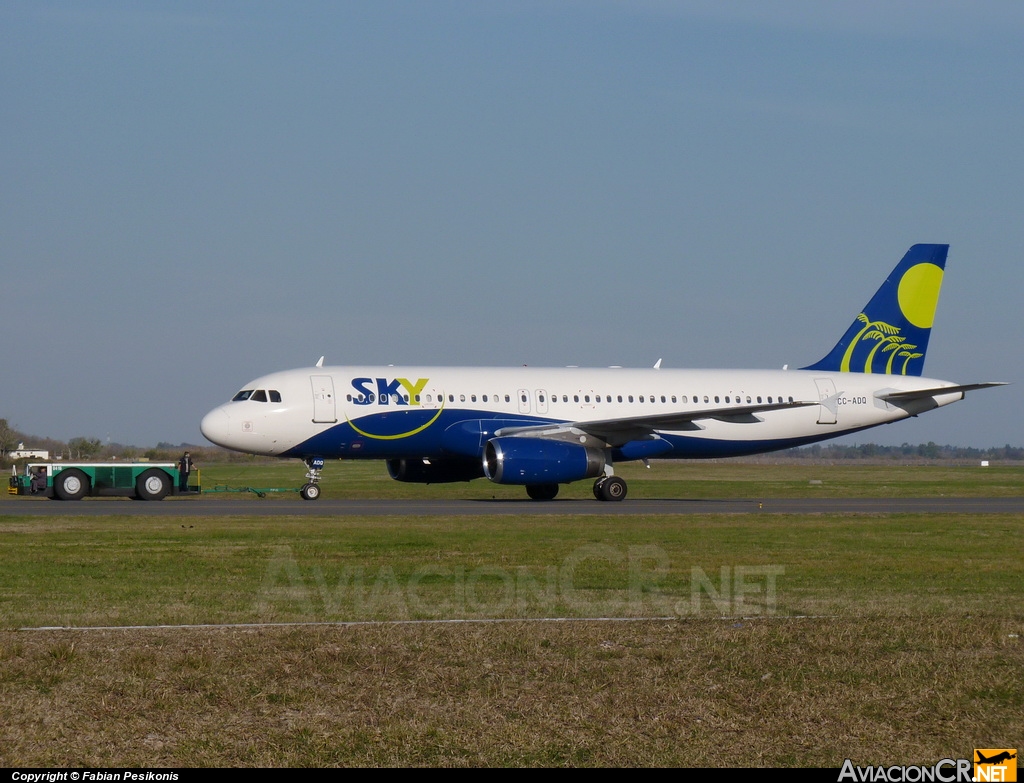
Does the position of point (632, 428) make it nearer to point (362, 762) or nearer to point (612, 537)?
point (612, 537)

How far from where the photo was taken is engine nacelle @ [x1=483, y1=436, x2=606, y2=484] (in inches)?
1336

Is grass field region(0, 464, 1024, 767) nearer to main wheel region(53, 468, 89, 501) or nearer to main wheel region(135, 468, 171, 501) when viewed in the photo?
main wheel region(135, 468, 171, 501)

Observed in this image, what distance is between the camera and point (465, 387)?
36.9 m

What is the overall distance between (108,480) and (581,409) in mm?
14003

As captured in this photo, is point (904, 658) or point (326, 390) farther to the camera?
point (326, 390)

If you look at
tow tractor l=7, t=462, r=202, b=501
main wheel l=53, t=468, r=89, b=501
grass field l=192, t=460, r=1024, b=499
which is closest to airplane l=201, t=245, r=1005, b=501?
grass field l=192, t=460, r=1024, b=499

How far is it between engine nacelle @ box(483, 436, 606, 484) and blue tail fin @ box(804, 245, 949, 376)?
12522mm

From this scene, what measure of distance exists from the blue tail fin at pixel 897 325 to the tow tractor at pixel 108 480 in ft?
71.9

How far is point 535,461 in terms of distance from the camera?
34.2m

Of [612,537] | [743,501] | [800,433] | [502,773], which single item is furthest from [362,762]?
[800,433]

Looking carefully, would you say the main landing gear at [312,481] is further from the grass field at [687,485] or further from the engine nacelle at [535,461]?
the engine nacelle at [535,461]

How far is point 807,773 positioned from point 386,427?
2902cm

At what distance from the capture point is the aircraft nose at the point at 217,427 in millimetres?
35219

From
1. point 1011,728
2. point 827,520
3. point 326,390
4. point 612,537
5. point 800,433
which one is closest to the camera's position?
point 1011,728
